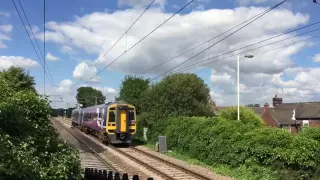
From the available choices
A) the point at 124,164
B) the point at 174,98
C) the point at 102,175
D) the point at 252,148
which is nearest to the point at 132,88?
the point at 174,98

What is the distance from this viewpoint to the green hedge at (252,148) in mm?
16250

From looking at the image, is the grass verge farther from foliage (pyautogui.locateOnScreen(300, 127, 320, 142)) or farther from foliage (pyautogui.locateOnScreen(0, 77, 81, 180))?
foliage (pyautogui.locateOnScreen(0, 77, 81, 180))

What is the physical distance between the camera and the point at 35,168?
579cm

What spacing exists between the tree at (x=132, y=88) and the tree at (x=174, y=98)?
7.95 meters

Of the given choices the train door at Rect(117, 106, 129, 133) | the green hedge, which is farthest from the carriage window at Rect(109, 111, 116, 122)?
the green hedge

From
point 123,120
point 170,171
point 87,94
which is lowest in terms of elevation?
point 170,171

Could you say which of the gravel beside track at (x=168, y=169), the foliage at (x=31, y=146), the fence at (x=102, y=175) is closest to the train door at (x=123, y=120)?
the gravel beside track at (x=168, y=169)

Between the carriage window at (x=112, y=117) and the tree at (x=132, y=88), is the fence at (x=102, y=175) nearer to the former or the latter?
the carriage window at (x=112, y=117)

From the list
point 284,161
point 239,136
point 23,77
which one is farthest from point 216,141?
point 23,77

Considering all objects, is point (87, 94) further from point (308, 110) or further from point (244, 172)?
point (244, 172)

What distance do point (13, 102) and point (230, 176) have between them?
12.3m

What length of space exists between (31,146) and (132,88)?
4080 centimetres

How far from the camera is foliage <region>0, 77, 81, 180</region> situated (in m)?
5.45

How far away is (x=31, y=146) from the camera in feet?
22.2
